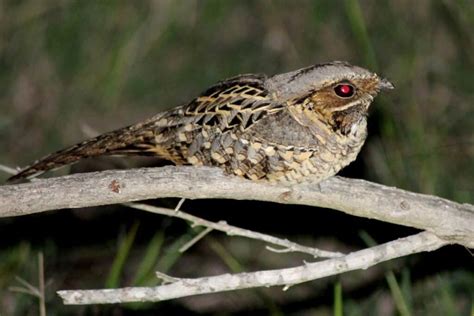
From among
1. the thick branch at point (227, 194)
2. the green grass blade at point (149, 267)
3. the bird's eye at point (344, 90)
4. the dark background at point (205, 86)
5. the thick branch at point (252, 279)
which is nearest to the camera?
the thick branch at point (252, 279)

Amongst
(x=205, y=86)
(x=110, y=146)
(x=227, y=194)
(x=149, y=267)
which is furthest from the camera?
(x=205, y=86)

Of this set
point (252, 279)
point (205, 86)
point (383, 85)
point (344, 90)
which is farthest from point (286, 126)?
point (205, 86)

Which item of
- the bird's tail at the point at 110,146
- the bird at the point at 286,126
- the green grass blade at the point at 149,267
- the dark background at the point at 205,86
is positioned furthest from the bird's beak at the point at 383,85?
the dark background at the point at 205,86

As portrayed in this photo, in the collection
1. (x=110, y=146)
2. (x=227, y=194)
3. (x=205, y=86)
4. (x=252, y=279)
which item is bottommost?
(x=252, y=279)

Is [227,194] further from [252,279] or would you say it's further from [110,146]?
[110,146]

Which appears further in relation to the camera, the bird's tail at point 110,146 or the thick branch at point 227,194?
the bird's tail at point 110,146

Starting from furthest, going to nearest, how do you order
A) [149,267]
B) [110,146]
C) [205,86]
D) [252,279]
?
[205,86] → [149,267] → [110,146] → [252,279]

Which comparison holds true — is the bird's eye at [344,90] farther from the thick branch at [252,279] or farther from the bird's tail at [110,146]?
the bird's tail at [110,146]
